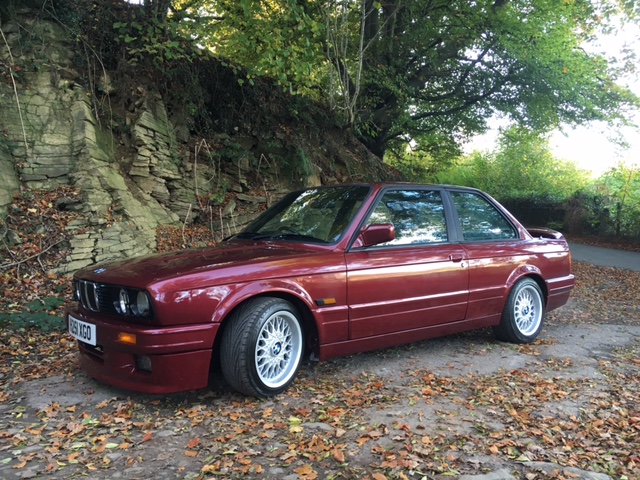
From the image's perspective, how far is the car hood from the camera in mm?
3145

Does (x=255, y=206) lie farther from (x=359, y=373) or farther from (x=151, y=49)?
(x=359, y=373)

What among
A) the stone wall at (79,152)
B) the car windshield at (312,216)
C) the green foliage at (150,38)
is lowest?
the car windshield at (312,216)

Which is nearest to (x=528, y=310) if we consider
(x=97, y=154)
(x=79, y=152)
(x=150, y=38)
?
(x=97, y=154)

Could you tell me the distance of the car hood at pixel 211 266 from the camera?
10.3 feet

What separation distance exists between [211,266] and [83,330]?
1.03 meters

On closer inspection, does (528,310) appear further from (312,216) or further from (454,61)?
(454,61)

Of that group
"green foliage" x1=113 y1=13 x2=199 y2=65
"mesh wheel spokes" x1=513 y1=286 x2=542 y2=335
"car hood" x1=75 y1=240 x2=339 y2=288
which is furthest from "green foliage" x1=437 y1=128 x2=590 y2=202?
"car hood" x1=75 y1=240 x2=339 y2=288

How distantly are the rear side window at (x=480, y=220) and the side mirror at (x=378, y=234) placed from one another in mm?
1268

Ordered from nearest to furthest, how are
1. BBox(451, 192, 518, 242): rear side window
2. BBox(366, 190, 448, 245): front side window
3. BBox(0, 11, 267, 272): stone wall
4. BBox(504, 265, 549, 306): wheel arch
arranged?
BBox(366, 190, 448, 245): front side window, BBox(451, 192, 518, 242): rear side window, BBox(504, 265, 549, 306): wheel arch, BBox(0, 11, 267, 272): stone wall

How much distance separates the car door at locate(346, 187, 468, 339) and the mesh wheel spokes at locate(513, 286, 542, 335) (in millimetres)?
937

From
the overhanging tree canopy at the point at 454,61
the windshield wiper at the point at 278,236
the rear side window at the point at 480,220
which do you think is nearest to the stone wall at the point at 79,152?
the overhanging tree canopy at the point at 454,61

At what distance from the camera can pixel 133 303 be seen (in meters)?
3.13

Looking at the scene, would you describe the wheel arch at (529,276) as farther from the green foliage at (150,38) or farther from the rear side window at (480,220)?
the green foliage at (150,38)

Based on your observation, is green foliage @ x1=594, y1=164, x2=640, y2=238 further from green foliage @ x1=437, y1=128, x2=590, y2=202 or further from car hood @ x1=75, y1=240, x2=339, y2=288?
car hood @ x1=75, y1=240, x2=339, y2=288
